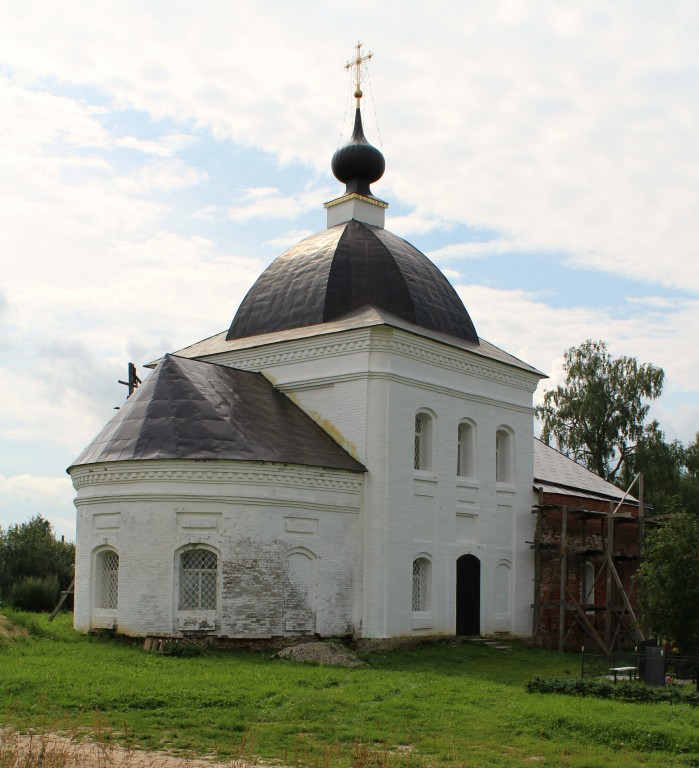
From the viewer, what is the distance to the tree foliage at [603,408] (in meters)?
40.3

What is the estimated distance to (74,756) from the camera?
9258mm

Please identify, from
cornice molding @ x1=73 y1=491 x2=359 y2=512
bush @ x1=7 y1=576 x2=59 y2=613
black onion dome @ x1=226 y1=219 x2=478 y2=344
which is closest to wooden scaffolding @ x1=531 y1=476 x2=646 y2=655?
black onion dome @ x1=226 y1=219 x2=478 y2=344

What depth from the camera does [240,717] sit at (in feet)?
39.3

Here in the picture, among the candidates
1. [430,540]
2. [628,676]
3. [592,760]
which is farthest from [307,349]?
[592,760]

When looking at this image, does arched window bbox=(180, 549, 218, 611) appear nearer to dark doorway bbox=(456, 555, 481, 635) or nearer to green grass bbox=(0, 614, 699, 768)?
green grass bbox=(0, 614, 699, 768)

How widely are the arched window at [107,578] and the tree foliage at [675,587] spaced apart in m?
10.7

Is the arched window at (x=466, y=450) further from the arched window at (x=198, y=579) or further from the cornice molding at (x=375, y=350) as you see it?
the arched window at (x=198, y=579)

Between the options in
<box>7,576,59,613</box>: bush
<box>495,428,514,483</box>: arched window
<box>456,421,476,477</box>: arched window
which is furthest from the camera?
<box>7,576,59,613</box>: bush

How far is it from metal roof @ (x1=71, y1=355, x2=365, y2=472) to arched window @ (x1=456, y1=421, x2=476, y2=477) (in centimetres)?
371

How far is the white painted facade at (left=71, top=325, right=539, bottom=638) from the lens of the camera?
18.7m

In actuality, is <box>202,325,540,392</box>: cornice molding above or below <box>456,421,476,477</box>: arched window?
above

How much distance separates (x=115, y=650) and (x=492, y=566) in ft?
32.2

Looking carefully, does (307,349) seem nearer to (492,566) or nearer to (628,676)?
(492,566)

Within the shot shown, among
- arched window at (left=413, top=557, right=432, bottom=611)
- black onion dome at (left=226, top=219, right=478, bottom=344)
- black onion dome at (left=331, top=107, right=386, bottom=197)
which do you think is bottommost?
arched window at (left=413, top=557, right=432, bottom=611)
